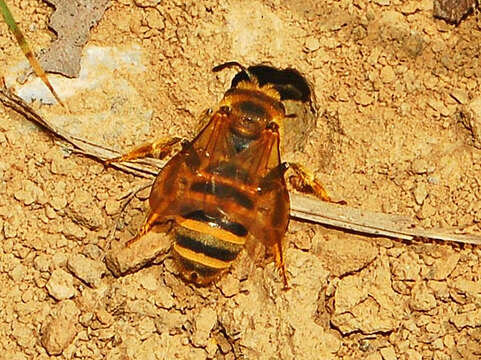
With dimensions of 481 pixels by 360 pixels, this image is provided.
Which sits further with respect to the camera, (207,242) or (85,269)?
(85,269)

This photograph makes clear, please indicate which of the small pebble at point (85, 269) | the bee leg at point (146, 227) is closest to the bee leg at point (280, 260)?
the bee leg at point (146, 227)

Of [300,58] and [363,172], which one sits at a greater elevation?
[300,58]

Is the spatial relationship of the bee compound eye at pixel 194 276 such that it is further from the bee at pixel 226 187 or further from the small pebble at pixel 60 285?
the small pebble at pixel 60 285

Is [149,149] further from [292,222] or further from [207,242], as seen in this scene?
[292,222]

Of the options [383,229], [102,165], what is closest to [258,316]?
[383,229]

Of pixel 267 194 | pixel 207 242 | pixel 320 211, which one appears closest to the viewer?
pixel 207 242

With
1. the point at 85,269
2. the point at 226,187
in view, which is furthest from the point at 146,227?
the point at 226,187

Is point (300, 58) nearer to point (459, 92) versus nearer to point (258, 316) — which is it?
point (459, 92)
